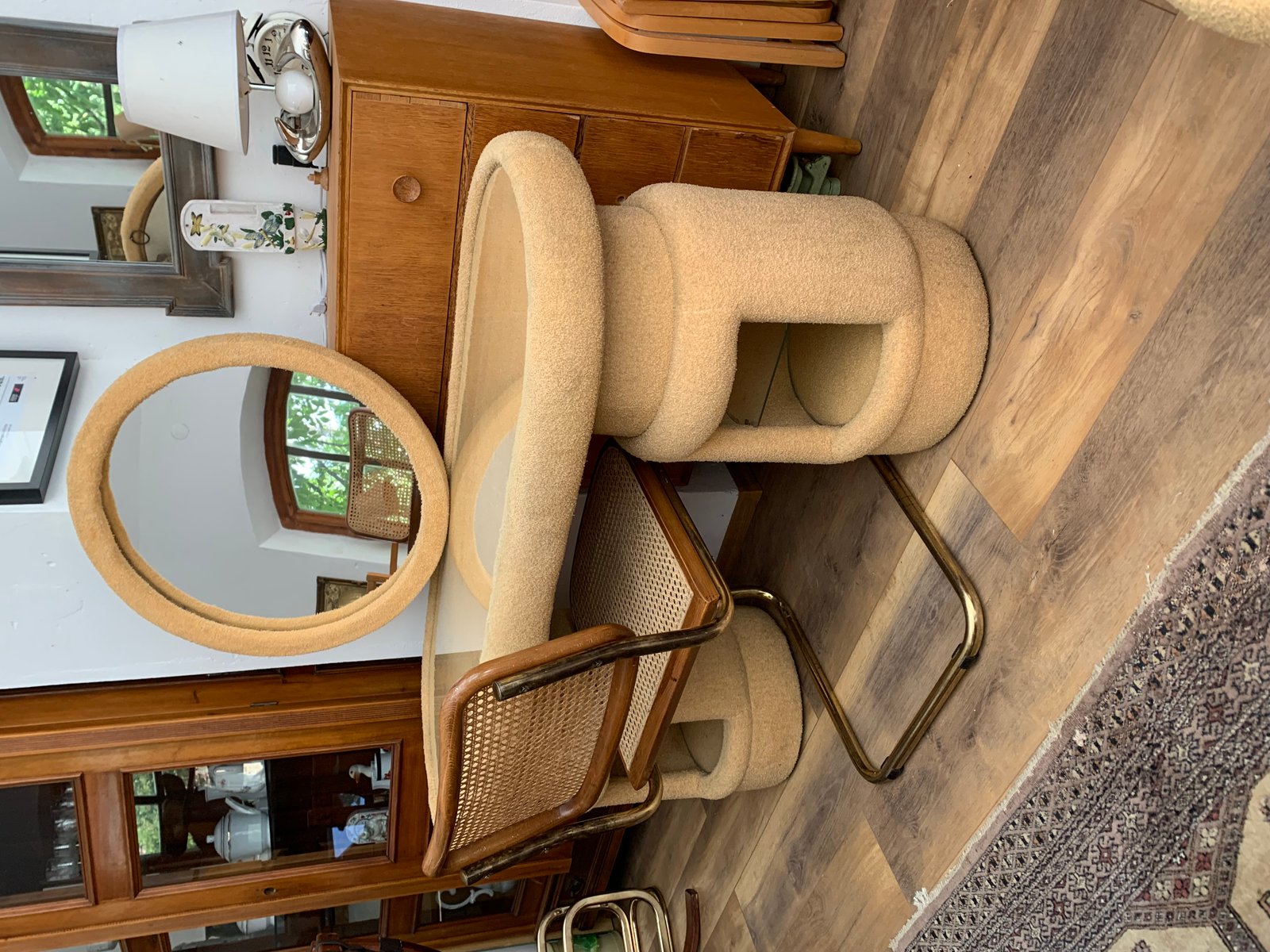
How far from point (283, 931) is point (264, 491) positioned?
138 centimetres

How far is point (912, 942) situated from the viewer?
1261 millimetres

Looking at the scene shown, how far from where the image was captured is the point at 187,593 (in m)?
1.36

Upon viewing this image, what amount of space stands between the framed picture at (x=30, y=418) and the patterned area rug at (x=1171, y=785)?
146 centimetres

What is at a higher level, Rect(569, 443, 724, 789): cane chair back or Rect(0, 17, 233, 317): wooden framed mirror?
Rect(0, 17, 233, 317): wooden framed mirror

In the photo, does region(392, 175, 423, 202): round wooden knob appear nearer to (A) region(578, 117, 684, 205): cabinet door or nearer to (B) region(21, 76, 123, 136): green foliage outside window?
(A) region(578, 117, 684, 205): cabinet door

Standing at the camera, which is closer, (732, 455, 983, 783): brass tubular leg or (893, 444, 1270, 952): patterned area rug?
(893, 444, 1270, 952): patterned area rug

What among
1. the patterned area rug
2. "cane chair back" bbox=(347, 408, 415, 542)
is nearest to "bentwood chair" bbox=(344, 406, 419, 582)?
"cane chair back" bbox=(347, 408, 415, 542)

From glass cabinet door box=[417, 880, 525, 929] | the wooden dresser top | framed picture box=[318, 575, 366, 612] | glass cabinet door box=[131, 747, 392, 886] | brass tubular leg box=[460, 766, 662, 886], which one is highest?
the wooden dresser top

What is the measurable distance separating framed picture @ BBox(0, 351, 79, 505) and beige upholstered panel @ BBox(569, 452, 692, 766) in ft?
2.76

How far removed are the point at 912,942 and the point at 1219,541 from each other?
76 cm

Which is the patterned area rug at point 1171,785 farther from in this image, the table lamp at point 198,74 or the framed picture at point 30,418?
the framed picture at point 30,418

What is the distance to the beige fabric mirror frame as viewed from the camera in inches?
49.0

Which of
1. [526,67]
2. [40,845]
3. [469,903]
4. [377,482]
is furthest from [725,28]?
[469,903]

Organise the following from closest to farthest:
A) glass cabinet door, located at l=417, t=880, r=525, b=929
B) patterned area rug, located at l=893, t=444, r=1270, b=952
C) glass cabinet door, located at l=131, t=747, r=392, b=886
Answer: patterned area rug, located at l=893, t=444, r=1270, b=952, glass cabinet door, located at l=131, t=747, r=392, b=886, glass cabinet door, located at l=417, t=880, r=525, b=929
